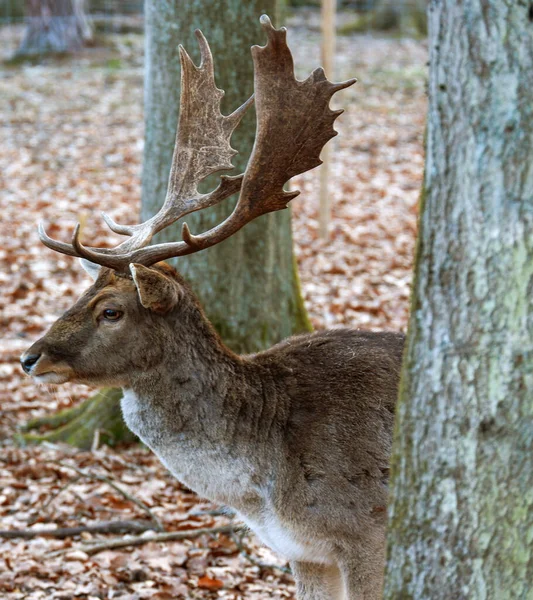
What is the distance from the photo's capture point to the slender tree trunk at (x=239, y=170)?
20.3 feet

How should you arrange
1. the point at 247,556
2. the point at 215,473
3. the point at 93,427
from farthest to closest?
1. the point at 93,427
2. the point at 247,556
3. the point at 215,473

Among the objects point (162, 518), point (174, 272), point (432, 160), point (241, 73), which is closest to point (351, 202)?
point (241, 73)

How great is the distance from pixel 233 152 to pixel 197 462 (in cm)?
173

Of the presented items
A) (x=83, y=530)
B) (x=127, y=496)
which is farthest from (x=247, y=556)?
(x=83, y=530)

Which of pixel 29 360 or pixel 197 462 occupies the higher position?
pixel 29 360

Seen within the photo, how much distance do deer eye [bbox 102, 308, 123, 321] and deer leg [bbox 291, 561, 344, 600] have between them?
1556 mm

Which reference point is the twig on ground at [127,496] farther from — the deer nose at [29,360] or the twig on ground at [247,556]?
the deer nose at [29,360]

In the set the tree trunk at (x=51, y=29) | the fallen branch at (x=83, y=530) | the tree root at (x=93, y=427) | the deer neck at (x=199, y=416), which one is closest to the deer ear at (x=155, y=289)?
the deer neck at (x=199, y=416)

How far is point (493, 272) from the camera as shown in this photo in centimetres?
263

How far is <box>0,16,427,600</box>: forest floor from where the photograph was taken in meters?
5.52

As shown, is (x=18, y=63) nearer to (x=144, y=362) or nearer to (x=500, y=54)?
(x=144, y=362)

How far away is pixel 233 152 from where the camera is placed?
200 inches

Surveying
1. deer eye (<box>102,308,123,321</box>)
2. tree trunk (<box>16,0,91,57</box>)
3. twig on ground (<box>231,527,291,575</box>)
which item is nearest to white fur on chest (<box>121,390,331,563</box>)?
deer eye (<box>102,308,123,321</box>)

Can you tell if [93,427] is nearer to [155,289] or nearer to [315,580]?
[315,580]
